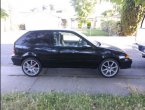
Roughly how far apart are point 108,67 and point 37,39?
7.96 feet

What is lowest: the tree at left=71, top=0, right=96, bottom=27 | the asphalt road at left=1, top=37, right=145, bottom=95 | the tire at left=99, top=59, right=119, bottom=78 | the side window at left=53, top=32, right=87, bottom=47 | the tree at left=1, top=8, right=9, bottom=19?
the asphalt road at left=1, top=37, right=145, bottom=95

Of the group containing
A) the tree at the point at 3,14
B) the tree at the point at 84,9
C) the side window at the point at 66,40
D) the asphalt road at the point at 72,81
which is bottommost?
the asphalt road at the point at 72,81

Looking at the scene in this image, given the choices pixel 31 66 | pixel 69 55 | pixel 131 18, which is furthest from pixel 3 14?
pixel 131 18

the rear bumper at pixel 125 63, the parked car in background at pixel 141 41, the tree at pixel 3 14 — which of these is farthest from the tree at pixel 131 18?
the tree at pixel 3 14

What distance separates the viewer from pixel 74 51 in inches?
361

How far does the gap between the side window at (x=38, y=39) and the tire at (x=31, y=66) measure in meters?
0.54

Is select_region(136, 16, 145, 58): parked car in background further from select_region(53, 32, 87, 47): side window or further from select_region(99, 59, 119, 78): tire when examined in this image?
select_region(53, 32, 87, 47): side window

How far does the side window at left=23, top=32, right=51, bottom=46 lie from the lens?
9.27 m

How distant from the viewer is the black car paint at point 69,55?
9.16 m

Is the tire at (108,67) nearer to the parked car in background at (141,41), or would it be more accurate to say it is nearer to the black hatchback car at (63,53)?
the black hatchback car at (63,53)

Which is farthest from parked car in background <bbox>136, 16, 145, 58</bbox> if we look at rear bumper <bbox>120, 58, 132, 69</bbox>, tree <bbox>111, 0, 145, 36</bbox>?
tree <bbox>111, 0, 145, 36</bbox>

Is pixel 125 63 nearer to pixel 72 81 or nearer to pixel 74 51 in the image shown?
pixel 74 51

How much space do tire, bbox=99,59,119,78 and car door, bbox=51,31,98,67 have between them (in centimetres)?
28

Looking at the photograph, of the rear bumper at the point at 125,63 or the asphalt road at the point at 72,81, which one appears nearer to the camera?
the asphalt road at the point at 72,81
